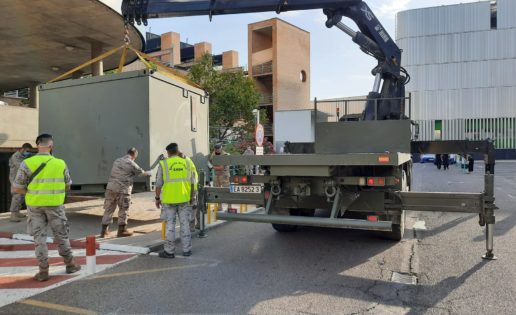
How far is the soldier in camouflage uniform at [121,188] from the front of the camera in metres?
8.04

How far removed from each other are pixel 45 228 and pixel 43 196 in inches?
16.9

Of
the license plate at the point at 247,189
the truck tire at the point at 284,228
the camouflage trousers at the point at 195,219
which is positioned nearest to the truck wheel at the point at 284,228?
the truck tire at the point at 284,228

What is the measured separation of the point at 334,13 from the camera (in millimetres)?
9133

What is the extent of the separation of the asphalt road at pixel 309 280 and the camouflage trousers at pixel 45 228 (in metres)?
0.53

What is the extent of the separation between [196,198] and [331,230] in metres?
2.81

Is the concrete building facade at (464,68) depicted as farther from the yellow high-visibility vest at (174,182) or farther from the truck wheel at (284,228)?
the yellow high-visibility vest at (174,182)

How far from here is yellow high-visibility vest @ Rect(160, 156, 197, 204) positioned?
6758 mm

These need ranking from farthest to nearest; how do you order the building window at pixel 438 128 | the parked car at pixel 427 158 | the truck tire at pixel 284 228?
the building window at pixel 438 128 → the parked car at pixel 427 158 → the truck tire at pixel 284 228

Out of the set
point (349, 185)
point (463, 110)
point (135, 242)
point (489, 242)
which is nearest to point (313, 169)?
point (349, 185)

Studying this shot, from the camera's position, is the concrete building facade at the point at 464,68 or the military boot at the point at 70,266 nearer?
the military boot at the point at 70,266

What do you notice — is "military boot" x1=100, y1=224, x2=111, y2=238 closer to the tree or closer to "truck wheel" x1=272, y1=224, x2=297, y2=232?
"truck wheel" x1=272, y1=224, x2=297, y2=232

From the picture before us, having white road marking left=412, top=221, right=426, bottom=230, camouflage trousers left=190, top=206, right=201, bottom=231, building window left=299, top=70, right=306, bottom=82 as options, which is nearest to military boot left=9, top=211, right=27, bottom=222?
camouflage trousers left=190, top=206, right=201, bottom=231

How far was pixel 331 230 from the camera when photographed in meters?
8.62

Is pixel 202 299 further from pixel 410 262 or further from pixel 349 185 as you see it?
pixel 410 262
